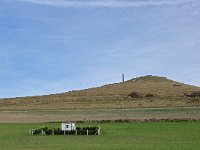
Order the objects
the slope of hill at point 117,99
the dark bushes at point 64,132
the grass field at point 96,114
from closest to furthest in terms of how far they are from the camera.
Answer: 1. the dark bushes at point 64,132
2. the grass field at point 96,114
3. the slope of hill at point 117,99

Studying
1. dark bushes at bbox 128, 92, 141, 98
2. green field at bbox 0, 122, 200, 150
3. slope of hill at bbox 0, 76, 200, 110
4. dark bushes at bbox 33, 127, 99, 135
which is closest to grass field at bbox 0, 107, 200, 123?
slope of hill at bbox 0, 76, 200, 110

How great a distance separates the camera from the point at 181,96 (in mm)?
132000

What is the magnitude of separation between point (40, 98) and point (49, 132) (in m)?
83.2

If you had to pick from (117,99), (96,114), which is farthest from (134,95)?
(96,114)

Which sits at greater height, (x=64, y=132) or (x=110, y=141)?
(x=64, y=132)

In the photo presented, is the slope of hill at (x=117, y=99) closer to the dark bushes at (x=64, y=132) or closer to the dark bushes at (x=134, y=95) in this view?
the dark bushes at (x=134, y=95)

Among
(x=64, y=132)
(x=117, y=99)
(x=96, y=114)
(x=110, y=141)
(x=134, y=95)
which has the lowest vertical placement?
(x=110, y=141)

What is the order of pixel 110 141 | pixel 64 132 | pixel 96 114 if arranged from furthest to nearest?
1. pixel 96 114
2. pixel 64 132
3. pixel 110 141

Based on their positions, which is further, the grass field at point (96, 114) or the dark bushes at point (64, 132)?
the grass field at point (96, 114)

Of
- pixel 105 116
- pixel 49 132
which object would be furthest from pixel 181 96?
pixel 49 132

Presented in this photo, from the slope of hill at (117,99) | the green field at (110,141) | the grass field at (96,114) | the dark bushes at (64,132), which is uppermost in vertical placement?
the slope of hill at (117,99)

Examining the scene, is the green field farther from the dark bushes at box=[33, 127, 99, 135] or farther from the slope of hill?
the slope of hill

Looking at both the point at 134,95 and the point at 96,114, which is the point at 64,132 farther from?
the point at 134,95

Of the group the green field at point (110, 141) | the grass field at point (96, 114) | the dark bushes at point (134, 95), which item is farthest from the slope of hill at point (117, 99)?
the green field at point (110, 141)
